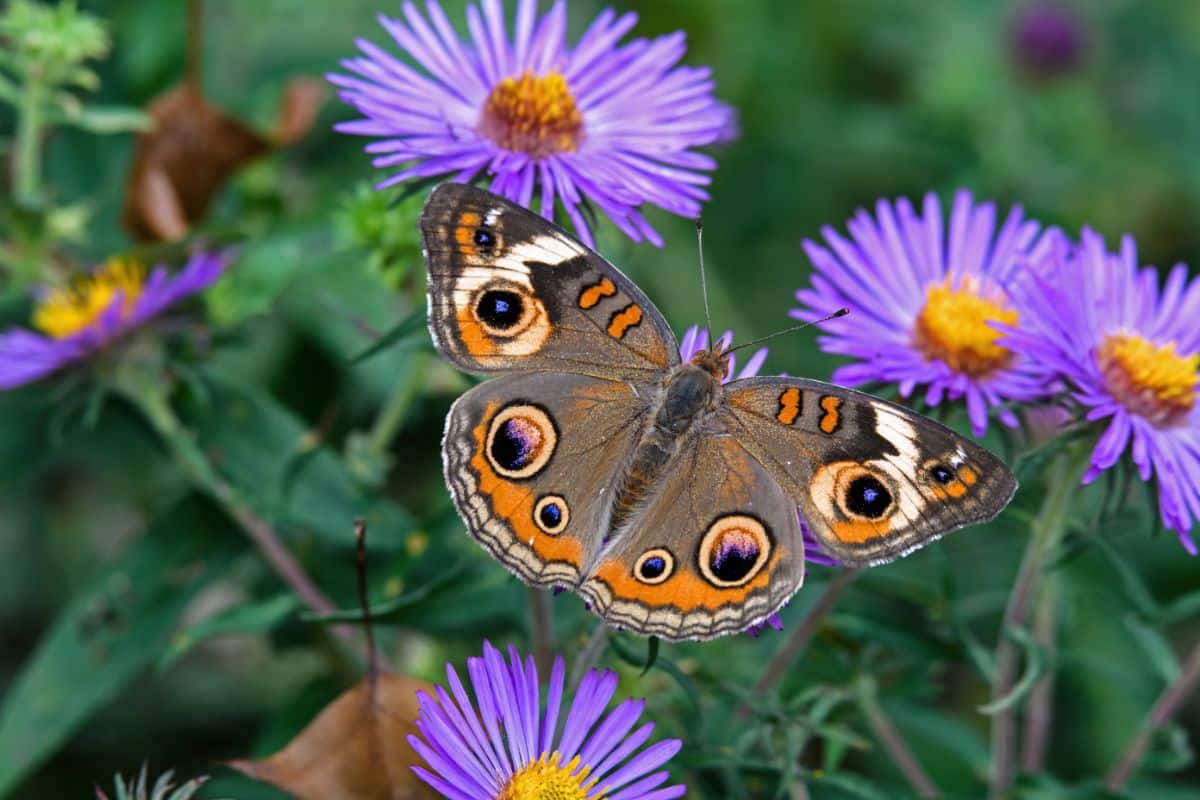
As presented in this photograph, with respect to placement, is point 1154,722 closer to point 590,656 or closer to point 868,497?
point 868,497

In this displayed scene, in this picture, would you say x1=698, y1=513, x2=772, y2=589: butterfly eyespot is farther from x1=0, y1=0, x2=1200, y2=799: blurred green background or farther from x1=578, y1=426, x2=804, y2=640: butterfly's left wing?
x1=0, y1=0, x2=1200, y2=799: blurred green background

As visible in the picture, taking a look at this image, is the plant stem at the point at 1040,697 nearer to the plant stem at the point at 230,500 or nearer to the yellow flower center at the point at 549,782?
the yellow flower center at the point at 549,782

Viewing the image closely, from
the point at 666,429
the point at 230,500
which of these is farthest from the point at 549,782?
the point at 230,500

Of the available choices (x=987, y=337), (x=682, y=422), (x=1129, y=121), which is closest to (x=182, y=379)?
(x=682, y=422)

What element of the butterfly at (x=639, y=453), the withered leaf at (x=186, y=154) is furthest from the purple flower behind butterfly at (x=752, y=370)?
the withered leaf at (x=186, y=154)

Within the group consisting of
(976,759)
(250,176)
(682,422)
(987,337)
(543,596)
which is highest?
(250,176)

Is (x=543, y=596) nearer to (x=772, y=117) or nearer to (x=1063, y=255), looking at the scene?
(x=1063, y=255)
